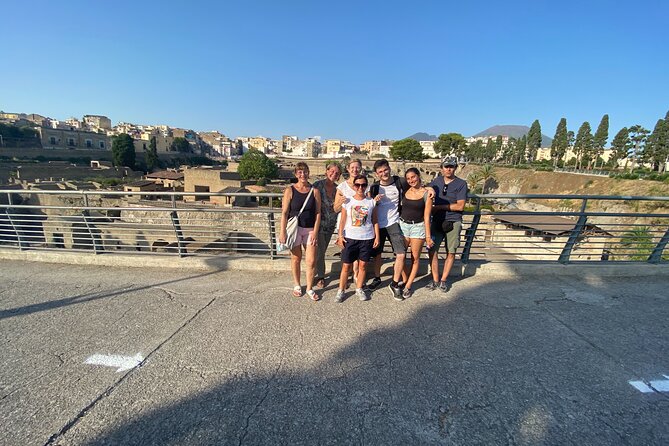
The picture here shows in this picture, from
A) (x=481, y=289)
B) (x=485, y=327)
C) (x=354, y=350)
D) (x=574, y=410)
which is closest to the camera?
(x=574, y=410)

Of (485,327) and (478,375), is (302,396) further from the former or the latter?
(485,327)

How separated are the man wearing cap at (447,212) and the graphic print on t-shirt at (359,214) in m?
1.02

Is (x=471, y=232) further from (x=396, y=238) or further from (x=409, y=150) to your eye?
(x=409, y=150)

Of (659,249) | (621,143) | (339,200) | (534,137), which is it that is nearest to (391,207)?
(339,200)

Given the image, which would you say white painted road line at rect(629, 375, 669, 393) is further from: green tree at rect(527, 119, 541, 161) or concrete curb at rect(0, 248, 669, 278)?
green tree at rect(527, 119, 541, 161)

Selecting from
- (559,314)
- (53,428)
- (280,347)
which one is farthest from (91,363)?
(559,314)

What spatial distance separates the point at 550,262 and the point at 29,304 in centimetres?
697

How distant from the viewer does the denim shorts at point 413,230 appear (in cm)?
373

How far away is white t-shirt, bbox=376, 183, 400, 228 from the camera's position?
12.1 ft

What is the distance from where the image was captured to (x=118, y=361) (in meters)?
2.57

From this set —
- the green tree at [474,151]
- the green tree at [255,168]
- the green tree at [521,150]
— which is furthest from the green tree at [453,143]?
the green tree at [255,168]

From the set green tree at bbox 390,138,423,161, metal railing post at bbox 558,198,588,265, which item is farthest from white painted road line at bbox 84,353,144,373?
green tree at bbox 390,138,423,161

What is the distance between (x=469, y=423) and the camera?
2000 mm

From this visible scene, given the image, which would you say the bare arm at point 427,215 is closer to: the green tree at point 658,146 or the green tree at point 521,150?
the green tree at point 658,146
